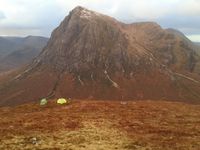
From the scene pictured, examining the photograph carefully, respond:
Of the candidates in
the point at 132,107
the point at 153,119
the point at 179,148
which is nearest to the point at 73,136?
the point at 179,148

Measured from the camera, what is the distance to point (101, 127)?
53.7 m

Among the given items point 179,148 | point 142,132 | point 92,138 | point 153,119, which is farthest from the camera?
point 153,119

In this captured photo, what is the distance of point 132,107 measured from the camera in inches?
2773

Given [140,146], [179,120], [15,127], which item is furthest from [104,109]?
[140,146]

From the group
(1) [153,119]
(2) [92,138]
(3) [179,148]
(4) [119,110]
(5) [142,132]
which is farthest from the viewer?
(4) [119,110]

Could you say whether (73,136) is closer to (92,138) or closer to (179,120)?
(92,138)

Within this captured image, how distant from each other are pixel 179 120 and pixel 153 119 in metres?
3.99

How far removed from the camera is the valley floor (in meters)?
45.0

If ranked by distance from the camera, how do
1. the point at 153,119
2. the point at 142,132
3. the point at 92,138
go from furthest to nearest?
the point at 153,119 < the point at 142,132 < the point at 92,138

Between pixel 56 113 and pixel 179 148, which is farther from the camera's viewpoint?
pixel 56 113

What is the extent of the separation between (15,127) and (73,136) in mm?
9544

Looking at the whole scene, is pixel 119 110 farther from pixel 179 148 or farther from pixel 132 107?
pixel 179 148

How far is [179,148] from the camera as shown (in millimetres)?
44156

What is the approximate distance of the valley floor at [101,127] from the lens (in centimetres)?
4503
